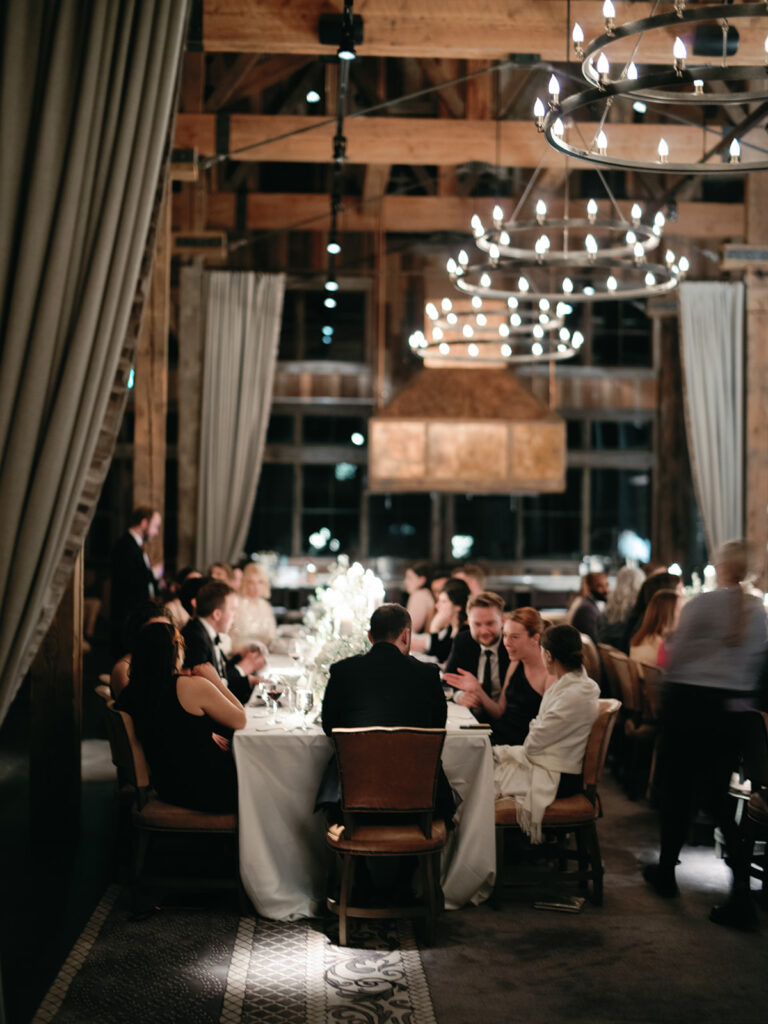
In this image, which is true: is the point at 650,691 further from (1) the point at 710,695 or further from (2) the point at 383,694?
(2) the point at 383,694

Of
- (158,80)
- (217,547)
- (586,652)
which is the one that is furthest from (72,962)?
(217,547)

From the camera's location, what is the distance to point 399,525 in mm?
14375

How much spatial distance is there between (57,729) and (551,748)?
2738 millimetres

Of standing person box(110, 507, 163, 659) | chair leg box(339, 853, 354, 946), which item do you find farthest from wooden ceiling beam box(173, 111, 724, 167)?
chair leg box(339, 853, 354, 946)

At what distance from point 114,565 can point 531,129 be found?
17.5 ft

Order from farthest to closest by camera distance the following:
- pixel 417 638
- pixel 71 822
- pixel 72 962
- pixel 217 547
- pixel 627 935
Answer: pixel 217 547 < pixel 417 638 < pixel 71 822 < pixel 627 935 < pixel 72 962

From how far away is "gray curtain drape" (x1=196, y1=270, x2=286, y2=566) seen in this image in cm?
1147

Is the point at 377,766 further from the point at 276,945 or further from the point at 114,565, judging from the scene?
the point at 114,565

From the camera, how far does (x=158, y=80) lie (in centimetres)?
311

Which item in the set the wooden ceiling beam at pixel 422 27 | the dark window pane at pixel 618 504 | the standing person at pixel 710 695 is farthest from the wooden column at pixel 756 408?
the standing person at pixel 710 695

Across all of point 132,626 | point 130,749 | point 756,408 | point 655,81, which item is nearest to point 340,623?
point 132,626

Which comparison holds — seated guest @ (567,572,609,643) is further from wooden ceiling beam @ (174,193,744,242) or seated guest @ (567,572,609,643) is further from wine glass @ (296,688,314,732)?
wooden ceiling beam @ (174,193,744,242)

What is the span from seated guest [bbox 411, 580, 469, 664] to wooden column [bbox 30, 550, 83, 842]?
2.26m

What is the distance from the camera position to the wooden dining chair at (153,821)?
462 cm
